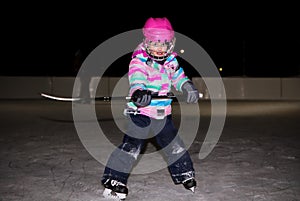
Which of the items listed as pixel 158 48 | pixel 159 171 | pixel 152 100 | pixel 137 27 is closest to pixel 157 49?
pixel 158 48

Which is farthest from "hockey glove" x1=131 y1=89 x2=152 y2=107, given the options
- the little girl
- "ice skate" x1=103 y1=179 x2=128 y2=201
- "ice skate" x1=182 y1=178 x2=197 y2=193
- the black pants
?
"ice skate" x1=182 y1=178 x2=197 y2=193

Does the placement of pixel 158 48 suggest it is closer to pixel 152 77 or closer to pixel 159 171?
pixel 152 77

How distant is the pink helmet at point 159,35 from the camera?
2.98 meters

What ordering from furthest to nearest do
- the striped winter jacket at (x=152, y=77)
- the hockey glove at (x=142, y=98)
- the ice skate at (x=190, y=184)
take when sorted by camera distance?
the ice skate at (x=190, y=184), the striped winter jacket at (x=152, y=77), the hockey glove at (x=142, y=98)

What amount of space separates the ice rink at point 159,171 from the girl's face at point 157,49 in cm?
105

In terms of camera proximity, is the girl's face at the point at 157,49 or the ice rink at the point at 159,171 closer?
the girl's face at the point at 157,49

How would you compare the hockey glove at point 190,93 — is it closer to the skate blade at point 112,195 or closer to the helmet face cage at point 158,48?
the helmet face cage at point 158,48

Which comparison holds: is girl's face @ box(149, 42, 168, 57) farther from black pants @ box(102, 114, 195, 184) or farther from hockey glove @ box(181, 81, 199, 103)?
black pants @ box(102, 114, 195, 184)

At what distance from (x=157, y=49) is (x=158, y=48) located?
11mm

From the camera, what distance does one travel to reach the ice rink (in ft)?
10.2

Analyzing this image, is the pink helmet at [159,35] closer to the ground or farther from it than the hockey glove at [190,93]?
farther from it

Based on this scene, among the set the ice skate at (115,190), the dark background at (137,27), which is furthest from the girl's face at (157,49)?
the dark background at (137,27)

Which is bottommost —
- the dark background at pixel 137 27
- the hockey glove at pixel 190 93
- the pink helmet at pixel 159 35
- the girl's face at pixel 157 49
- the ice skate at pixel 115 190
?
the dark background at pixel 137 27

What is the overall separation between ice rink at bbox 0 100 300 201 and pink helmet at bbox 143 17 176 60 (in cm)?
108
